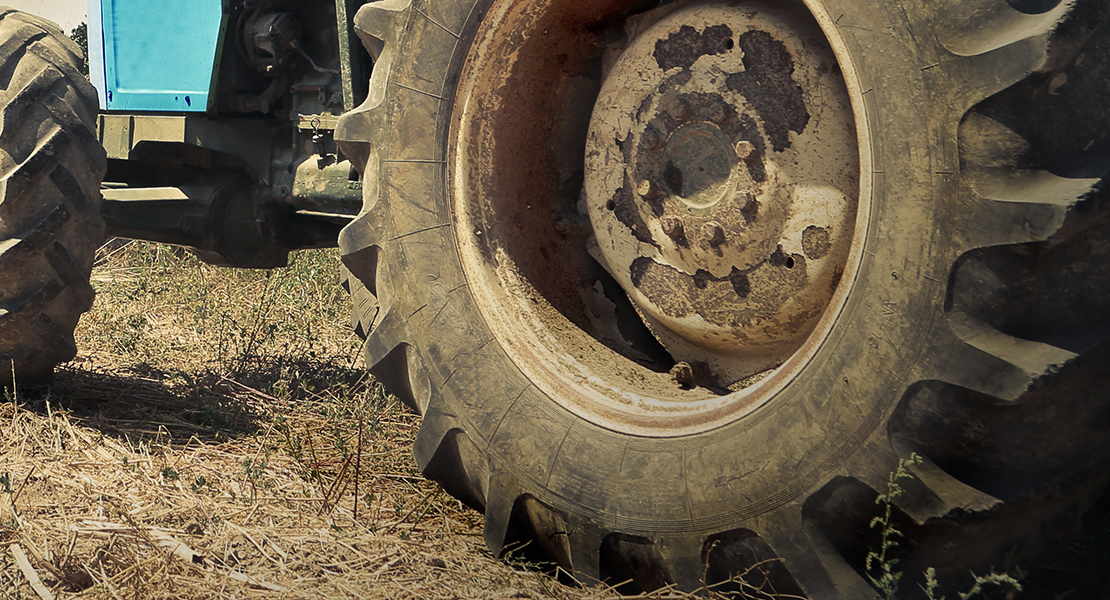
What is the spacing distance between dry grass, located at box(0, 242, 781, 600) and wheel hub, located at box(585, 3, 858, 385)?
0.59 m

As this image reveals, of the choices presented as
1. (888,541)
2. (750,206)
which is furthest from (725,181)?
(888,541)

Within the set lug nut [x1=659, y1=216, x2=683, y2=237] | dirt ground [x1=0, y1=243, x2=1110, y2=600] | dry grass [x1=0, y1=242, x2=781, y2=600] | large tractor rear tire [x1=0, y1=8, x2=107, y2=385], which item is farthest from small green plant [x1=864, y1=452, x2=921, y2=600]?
large tractor rear tire [x1=0, y1=8, x2=107, y2=385]

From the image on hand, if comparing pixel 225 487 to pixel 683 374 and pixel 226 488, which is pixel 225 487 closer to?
pixel 226 488

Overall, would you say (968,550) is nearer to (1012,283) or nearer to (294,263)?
(1012,283)

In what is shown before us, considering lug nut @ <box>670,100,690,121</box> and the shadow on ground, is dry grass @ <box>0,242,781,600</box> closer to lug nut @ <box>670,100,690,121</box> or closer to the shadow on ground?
the shadow on ground

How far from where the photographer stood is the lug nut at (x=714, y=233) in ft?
6.55

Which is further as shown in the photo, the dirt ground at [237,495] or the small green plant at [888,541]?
the dirt ground at [237,495]

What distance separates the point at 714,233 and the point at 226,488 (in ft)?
5.18

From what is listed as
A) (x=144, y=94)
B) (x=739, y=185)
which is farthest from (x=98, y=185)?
(x=739, y=185)

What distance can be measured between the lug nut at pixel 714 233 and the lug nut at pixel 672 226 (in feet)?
0.23

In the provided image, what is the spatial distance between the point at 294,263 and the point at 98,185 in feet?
10.4

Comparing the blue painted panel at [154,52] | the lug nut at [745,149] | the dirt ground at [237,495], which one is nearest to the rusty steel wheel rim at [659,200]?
the lug nut at [745,149]

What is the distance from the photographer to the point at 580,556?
2.04 meters

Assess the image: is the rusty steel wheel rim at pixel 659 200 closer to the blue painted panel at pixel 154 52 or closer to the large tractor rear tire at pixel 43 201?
the large tractor rear tire at pixel 43 201
